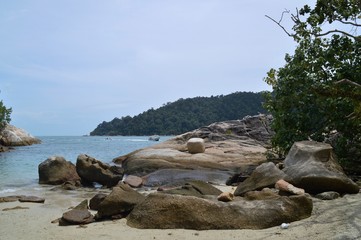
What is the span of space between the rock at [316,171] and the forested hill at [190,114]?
185ft

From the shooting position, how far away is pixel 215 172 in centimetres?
1612

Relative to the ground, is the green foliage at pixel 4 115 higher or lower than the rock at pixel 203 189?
higher

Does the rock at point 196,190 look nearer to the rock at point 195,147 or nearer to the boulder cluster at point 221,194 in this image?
the boulder cluster at point 221,194

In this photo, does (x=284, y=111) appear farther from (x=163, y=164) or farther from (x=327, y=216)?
(x=327, y=216)

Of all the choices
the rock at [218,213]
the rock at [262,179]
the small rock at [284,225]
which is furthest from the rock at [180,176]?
the small rock at [284,225]

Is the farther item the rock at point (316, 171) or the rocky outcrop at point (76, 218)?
the rock at point (316, 171)

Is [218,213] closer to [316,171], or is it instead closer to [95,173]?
[316,171]

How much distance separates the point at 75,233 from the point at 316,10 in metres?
10.0

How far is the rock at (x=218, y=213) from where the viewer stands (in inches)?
258

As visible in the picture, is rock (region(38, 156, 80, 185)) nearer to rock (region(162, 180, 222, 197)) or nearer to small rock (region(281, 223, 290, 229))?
rock (region(162, 180, 222, 197))

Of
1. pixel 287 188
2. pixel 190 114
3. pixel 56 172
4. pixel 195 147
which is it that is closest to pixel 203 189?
pixel 287 188

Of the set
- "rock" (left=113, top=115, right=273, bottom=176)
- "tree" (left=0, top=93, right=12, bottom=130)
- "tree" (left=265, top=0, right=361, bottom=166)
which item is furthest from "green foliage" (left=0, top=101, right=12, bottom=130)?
"tree" (left=265, top=0, right=361, bottom=166)

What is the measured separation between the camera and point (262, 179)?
9250 mm

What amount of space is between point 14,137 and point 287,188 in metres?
63.4
